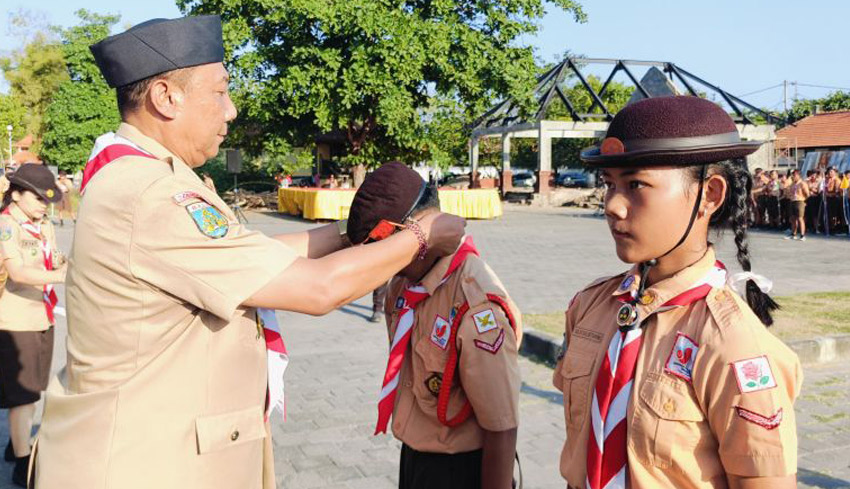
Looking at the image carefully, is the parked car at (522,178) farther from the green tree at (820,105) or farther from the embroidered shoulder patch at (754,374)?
the embroidered shoulder patch at (754,374)

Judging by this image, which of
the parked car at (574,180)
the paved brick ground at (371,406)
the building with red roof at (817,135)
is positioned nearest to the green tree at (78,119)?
the parked car at (574,180)

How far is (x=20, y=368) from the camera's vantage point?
14.6ft

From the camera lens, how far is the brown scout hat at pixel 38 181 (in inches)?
176

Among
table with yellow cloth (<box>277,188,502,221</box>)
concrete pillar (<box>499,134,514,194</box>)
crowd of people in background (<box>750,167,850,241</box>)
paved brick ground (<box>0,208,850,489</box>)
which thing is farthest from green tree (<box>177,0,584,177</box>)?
paved brick ground (<box>0,208,850,489</box>)

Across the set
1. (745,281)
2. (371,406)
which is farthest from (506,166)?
(745,281)

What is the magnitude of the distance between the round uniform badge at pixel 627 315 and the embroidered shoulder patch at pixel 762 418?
33 centimetres

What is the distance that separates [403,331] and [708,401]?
4.00ft

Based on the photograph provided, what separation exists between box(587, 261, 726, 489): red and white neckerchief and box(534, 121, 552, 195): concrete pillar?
28.9 m

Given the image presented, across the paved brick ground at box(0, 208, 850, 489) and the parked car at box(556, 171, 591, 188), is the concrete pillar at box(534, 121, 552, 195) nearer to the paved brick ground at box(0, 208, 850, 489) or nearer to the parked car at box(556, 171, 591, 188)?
the parked car at box(556, 171, 591, 188)

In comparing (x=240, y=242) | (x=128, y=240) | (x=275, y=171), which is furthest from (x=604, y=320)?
(x=275, y=171)

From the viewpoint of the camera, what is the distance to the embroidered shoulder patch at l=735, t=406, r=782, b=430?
4.99 ft

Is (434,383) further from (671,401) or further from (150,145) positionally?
(150,145)

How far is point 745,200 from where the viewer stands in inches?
72.9

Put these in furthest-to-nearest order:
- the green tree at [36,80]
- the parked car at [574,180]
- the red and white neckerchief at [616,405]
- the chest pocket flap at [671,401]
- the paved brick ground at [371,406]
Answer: the green tree at [36,80], the parked car at [574,180], the paved brick ground at [371,406], the red and white neckerchief at [616,405], the chest pocket flap at [671,401]
